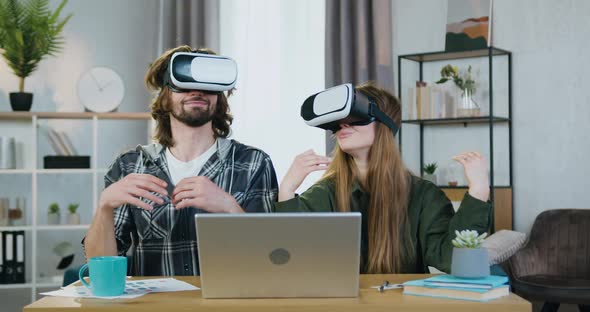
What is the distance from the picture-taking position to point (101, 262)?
1.69 metres

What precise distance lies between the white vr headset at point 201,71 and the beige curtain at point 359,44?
2468 millimetres

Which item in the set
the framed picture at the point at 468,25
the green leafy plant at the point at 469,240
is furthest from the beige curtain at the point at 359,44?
the green leafy plant at the point at 469,240

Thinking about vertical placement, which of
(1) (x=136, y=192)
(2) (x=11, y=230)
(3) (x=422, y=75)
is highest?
(3) (x=422, y=75)

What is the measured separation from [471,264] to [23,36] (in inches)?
140

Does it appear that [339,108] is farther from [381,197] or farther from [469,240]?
[469,240]

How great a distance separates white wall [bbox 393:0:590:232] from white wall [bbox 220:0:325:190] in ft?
3.42

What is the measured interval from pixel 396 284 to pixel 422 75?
10.7 feet

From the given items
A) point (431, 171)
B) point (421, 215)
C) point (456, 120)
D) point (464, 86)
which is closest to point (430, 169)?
point (431, 171)

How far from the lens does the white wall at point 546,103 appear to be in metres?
4.43

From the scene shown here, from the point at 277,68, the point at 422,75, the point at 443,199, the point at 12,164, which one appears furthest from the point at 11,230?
the point at 443,199

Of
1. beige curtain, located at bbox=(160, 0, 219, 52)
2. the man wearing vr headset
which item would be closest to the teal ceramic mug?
the man wearing vr headset

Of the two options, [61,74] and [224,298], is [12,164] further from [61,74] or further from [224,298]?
[224,298]

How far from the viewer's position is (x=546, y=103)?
4.52 meters

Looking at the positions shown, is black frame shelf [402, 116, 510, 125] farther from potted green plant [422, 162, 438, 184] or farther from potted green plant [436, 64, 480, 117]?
potted green plant [422, 162, 438, 184]
